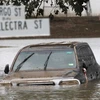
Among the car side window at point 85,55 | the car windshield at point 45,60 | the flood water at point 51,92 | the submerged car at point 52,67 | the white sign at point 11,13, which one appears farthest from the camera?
the car side window at point 85,55

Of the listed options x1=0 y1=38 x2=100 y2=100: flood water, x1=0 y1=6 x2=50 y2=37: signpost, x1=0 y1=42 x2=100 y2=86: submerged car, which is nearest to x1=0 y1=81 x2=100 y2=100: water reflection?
x1=0 y1=38 x2=100 y2=100: flood water

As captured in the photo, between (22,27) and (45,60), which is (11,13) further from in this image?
(45,60)

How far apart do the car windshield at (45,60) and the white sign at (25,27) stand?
63 cm

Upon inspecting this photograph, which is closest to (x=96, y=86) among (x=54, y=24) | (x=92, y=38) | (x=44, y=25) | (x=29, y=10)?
(x=44, y=25)

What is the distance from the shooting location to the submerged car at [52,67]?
46.1 ft

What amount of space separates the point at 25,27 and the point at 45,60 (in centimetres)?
108

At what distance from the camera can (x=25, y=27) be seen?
1528 centimetres

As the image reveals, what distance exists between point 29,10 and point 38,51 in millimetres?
17011

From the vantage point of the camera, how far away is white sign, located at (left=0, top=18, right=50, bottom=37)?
15.2 meters

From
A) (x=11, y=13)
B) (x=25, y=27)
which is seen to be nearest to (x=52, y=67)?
(x=25, y=27)

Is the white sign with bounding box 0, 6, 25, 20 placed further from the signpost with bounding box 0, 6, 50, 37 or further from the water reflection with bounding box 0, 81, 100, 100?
the water reflection with bounding box 0, 81, 100, 100

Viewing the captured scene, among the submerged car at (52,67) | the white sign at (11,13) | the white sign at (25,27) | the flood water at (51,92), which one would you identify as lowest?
the flood water at (51,92)

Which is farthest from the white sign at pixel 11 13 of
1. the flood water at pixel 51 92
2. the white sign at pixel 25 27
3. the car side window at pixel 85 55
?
the flood water at pixel 51 92

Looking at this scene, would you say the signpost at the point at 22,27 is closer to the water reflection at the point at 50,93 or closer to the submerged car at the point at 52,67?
the submerged car at the point at 52,67
